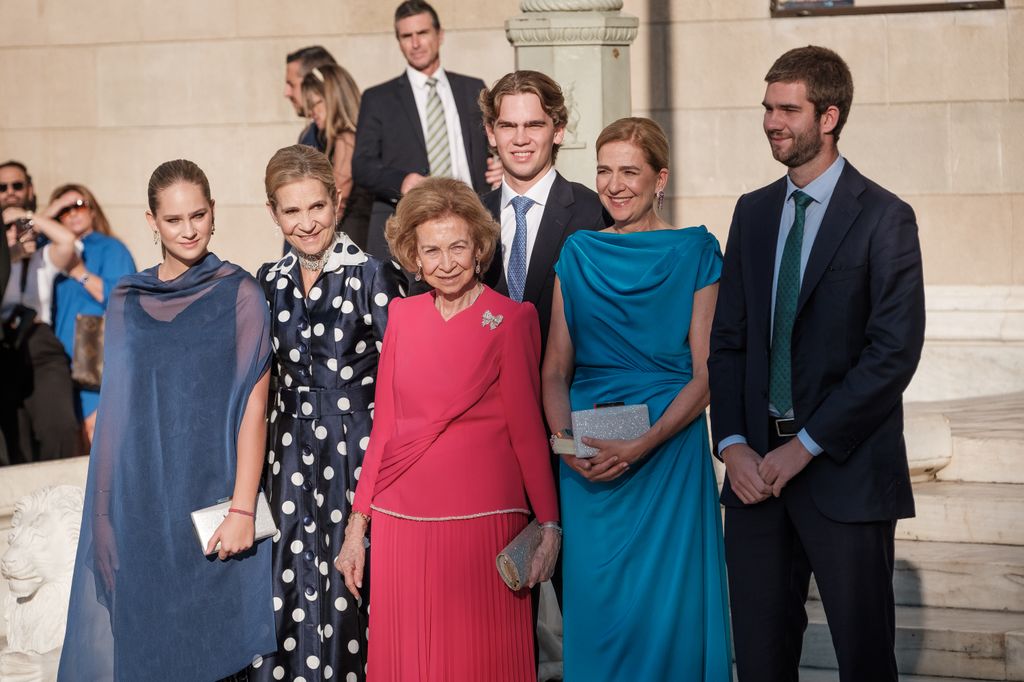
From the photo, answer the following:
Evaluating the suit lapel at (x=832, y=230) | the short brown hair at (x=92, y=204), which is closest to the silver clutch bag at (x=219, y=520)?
the suit lapel at (x=832, y=230)

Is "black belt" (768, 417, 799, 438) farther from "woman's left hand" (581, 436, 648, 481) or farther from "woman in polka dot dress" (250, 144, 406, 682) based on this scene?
"woman in polka dot dress" (250, 144, 406, 682)

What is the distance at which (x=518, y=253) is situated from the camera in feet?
16.8

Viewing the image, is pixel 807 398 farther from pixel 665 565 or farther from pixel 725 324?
pixel 665 565

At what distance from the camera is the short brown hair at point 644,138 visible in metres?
4.77

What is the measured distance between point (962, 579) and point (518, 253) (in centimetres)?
256

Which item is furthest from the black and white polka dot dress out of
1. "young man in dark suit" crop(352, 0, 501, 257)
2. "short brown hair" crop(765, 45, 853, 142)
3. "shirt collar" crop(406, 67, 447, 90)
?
"shirt collar" crop(406, 67, 447, 90)

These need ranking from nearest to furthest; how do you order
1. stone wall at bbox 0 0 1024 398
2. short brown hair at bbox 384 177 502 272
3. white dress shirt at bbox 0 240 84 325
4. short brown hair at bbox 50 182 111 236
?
short brown hair at bbox 384 177 502 272
white dress shirt at bbox 0 240 84 325
short brown hair at bbox 50 182 111 236
stone wall at bbox 0 0 1024 398

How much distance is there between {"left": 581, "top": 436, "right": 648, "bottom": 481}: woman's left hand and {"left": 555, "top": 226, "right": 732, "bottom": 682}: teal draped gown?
127mm

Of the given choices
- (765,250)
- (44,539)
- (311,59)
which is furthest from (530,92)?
(311,59)

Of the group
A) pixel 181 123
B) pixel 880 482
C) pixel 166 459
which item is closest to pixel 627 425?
pixel 880 482

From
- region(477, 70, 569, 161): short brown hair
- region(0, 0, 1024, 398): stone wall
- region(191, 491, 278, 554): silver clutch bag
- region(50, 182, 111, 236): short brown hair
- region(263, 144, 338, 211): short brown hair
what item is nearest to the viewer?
region(191, 491, 278, 554): silver clutch bag

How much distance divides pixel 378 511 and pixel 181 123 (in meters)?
6.49

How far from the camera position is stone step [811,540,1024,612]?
20.6 ft

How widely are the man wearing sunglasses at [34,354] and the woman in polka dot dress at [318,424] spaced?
11.2ft
